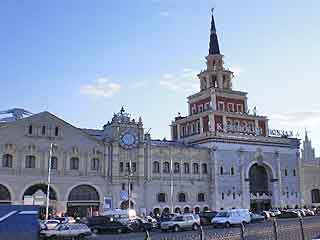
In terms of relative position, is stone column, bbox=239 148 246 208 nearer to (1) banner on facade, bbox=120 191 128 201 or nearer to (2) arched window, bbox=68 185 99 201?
(1) banner on facade, bbox=120 191 128 201

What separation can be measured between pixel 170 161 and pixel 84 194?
14645mm

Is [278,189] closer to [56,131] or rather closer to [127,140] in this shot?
[127,140]

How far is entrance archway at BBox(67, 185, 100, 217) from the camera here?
5572cm

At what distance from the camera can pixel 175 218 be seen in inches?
1657

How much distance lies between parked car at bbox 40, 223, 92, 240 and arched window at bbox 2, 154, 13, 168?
2107cm

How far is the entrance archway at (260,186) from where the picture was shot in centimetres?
7344

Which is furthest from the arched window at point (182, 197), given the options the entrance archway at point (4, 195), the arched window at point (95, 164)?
the entrance archway at point (4, 195)

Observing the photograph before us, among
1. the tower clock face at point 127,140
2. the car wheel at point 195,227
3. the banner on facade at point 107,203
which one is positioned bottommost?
the car wheel at point 195,227

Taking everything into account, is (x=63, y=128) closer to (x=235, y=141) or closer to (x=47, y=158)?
(x=47, y=158)

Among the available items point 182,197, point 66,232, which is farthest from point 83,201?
point 66,232

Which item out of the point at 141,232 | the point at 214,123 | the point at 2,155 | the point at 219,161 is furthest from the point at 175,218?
the point at 214,123

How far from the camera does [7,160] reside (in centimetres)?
5209

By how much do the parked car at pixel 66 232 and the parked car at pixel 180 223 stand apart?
30.5ft

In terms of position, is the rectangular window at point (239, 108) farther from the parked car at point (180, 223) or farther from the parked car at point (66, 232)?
the parked car at point (66, 232)
